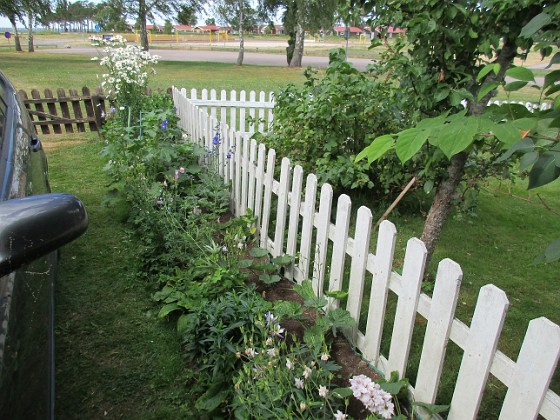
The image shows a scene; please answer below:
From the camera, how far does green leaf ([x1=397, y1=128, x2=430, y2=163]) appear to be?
1.17 meters

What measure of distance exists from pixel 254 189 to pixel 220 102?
4.27 meters

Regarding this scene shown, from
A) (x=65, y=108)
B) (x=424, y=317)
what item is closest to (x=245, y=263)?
(x=424, y=317)

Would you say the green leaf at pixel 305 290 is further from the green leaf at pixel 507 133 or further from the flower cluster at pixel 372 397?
the green leaf at pixel 507 133

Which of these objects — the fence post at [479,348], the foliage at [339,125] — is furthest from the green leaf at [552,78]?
the foliage at [339,125]

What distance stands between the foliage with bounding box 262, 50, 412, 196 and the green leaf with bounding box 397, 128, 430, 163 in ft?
9.15

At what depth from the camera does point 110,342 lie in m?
2.76

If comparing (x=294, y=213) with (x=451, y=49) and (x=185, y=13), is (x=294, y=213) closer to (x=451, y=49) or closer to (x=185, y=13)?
(x=451, y=49)

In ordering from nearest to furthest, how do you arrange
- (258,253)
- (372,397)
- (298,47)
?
(372,397), (258,253), (298,47)

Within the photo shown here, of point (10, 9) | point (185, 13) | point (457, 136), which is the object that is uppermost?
point (185, 13)

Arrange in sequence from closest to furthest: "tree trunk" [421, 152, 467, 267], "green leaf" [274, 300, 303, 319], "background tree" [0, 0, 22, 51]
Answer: "green leaf" [274, 300, 303, 319], "tree trunk" [421, 152, 467, 267], "background tree" [0, 0, 22, 51]

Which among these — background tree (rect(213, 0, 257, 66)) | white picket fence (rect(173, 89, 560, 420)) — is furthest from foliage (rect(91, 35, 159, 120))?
background tree (rect(213, 0, 257, 66))

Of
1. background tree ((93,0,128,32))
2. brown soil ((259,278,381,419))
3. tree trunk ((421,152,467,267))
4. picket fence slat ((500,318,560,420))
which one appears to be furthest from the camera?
background tree ((93,0,128,32))

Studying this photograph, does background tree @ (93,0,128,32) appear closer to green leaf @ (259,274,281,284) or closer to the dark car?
green leaf @ (259,274,281,284)

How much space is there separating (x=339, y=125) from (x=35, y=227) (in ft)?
11.3
